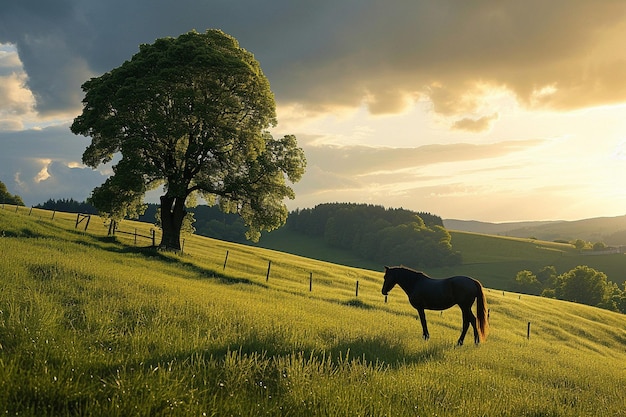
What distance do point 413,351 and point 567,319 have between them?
4108cm

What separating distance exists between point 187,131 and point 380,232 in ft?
379

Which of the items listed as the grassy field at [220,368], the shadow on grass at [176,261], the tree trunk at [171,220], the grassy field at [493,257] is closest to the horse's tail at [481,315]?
the grassy field at [220,368]

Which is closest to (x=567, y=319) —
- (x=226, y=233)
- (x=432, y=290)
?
(x=432, y=290)

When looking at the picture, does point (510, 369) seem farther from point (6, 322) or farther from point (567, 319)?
point (567, 319)

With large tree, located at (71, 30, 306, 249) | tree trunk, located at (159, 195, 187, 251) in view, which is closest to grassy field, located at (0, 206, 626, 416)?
large tree, located at (71, 30, 306, 249)

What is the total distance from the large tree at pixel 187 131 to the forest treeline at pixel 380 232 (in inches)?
3788

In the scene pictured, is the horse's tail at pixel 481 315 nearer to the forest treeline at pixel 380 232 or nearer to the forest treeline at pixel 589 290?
the forest treeline at pixel 589 290

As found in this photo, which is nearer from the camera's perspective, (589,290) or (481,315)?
(481,315)

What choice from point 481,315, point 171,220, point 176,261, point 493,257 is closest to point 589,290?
point 493,257

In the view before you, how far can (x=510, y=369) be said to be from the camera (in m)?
11.8

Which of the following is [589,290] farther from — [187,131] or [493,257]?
[187,131]

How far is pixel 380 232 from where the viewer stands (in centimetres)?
14100

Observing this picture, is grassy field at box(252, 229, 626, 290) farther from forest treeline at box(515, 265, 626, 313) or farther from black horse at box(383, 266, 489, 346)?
black horse at box(383, 266, 489, 346)

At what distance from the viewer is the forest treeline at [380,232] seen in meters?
130
